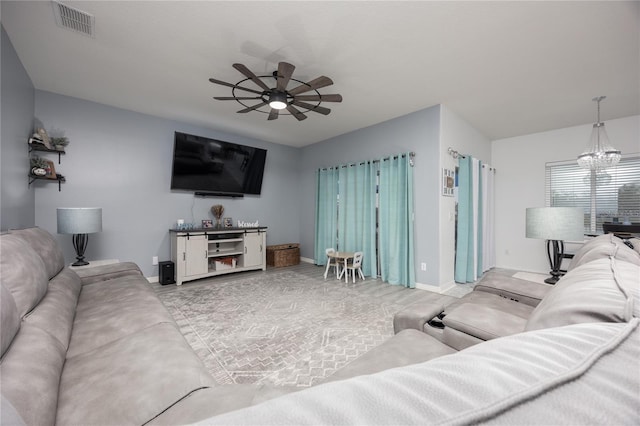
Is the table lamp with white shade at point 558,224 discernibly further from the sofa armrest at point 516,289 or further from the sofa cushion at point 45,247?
the sofa cushion at point 45,247

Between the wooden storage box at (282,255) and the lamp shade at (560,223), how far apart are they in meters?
4.23

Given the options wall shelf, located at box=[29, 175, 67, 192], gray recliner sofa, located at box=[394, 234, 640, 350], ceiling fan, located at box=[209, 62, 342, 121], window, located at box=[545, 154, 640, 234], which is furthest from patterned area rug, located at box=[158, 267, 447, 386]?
window, located at box=[545, 154, 640, 234]

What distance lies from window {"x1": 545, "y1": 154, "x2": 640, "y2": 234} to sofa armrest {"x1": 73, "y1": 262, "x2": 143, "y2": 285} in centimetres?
676

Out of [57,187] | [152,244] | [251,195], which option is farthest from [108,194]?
[251,195]

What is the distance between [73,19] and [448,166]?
452cm

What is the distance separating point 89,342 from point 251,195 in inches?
168

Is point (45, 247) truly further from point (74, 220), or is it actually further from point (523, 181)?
point (523, 181)

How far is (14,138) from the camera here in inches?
97.3

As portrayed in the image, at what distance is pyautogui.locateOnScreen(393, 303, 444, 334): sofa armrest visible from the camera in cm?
150

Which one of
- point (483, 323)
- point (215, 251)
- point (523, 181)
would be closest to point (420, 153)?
point (523, 181)

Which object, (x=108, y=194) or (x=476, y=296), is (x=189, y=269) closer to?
(x=108, y=194)

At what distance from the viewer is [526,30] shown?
2.17 meters

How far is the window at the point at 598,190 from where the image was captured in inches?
162

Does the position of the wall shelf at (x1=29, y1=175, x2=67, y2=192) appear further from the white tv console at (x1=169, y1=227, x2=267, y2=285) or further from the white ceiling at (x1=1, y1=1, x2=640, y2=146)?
the white tv console at (x1=169, y1=227, x2=267, y2=285)
